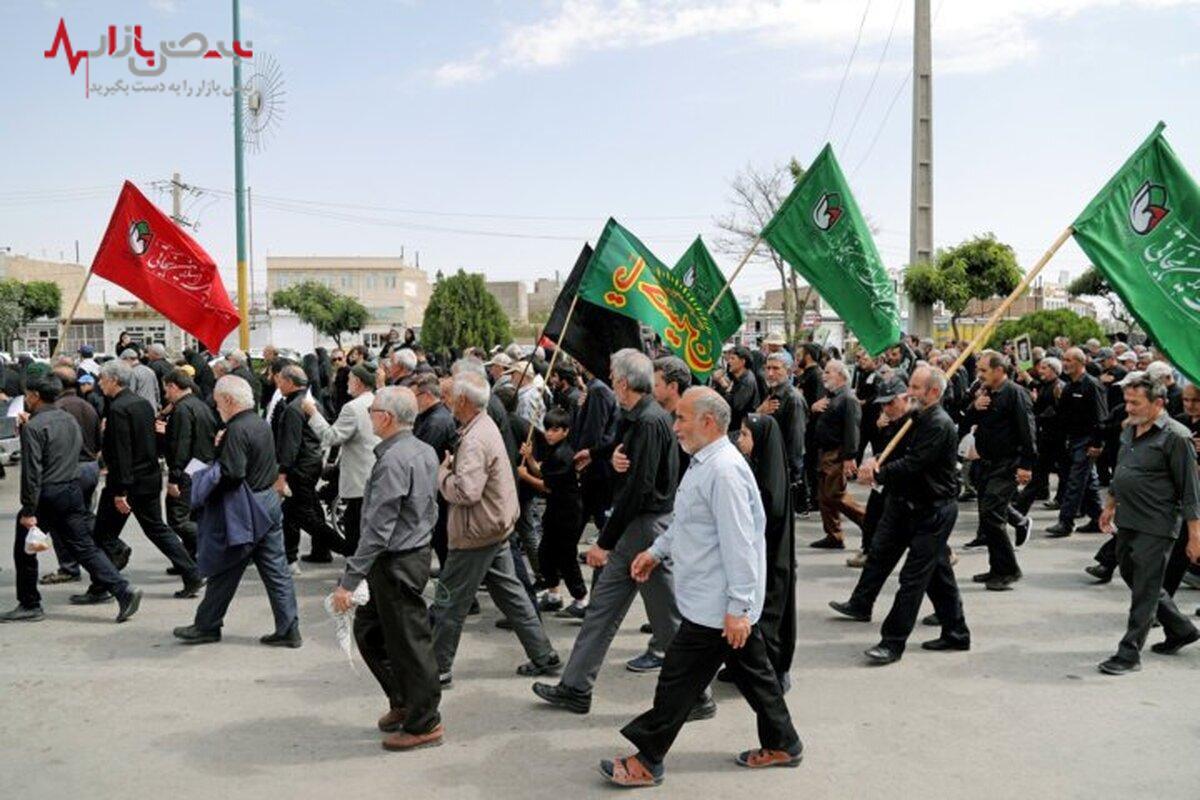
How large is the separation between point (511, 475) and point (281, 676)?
2.02m

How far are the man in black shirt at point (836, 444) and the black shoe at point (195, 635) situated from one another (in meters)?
5.72

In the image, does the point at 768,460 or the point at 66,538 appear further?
the point at 66,538

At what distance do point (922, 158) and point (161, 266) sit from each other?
19002mm

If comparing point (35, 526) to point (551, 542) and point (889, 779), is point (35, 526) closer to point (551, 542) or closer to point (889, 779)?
point (551, 542)

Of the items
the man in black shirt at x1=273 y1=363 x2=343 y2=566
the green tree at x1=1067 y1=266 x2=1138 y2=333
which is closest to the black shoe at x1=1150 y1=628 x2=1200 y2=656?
the man in black shirt at x1=273 y1=363 x2=343 y2=566

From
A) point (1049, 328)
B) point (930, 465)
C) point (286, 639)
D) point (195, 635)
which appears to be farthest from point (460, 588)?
point (1049, 328)

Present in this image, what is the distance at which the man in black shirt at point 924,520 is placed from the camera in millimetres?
6680

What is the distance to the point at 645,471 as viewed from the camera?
588 centimetres

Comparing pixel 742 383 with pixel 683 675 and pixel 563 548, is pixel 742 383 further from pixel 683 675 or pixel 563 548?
pixel 683 675

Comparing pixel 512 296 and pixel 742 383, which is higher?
pixel 512 296

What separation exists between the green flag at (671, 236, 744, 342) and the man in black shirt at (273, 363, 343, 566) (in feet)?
12.9

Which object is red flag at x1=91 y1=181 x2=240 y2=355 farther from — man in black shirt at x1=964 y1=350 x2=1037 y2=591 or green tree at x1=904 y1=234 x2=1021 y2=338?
green tree at x1=904 y1=234 x2=1021 y2=338

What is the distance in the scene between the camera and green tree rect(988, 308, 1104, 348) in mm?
27547

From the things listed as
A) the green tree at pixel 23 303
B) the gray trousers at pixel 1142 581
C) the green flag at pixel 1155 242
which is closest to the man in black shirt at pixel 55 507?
the gray trousers at pixel 1142 581
